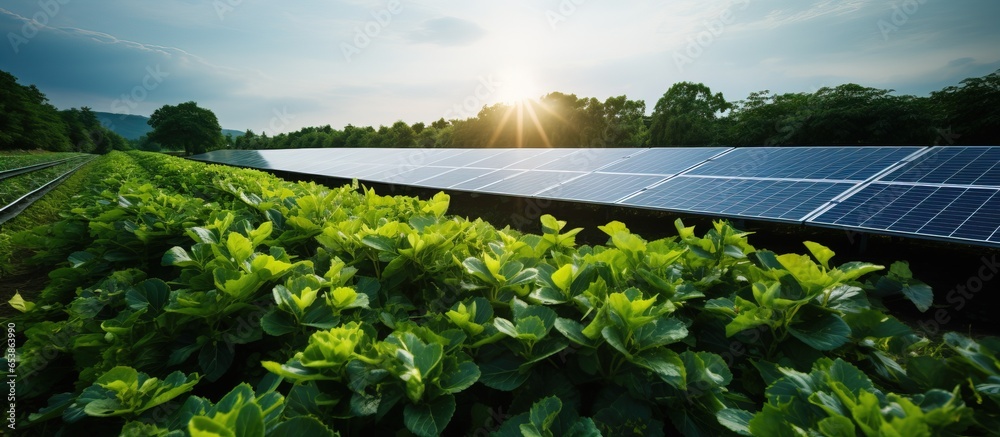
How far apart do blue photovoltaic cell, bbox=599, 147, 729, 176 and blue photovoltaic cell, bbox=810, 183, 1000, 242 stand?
4.00 meters

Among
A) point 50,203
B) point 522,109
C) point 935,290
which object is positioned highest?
point 522,109

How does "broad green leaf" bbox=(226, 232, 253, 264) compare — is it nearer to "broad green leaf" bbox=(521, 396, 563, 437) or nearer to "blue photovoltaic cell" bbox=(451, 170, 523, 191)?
"broad green leaf" bbox=(521, 396, 563, 437)

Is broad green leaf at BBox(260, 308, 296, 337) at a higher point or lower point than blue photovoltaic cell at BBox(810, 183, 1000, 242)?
higher

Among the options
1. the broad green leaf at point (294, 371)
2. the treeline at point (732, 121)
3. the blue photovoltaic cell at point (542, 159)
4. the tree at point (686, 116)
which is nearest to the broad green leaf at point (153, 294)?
the broad green leaf at point (294, 371)

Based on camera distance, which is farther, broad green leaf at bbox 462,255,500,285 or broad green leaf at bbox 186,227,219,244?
broad green leaf at bbox 186,227,219,244

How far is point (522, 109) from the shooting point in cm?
5009

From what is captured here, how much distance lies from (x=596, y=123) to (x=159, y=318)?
49047 mm

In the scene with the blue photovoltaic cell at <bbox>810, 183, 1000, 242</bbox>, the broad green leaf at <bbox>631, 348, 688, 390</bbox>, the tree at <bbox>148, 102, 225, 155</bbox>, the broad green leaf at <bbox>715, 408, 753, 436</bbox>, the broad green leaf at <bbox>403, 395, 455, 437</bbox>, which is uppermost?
the tree at <bbox>148, 102, 225, 155</bbox>

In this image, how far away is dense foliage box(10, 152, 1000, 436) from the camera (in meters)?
0.93

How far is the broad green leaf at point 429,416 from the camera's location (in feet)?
2.99

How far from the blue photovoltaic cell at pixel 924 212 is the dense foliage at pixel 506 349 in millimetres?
5522

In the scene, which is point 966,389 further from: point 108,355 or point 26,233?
point 26,233

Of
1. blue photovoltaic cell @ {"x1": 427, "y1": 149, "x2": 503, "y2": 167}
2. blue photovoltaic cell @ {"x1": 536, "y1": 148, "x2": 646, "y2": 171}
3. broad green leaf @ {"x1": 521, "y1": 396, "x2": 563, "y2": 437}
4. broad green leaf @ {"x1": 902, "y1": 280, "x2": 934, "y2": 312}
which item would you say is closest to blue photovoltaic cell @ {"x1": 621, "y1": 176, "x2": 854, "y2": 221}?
blue photovoltaic cell @ {"x1": 536, "y1": 148, "x2": 646, "y2": 171}

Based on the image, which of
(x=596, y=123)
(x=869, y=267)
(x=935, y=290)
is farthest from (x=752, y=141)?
(x=869, y=267)
